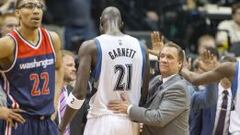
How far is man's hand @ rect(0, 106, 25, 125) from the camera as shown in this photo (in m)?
6.48

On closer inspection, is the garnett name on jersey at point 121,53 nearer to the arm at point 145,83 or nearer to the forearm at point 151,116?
the arm at point 145,83

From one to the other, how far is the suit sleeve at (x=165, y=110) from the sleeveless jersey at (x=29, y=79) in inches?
30.4

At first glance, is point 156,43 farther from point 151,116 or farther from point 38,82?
point 38,82

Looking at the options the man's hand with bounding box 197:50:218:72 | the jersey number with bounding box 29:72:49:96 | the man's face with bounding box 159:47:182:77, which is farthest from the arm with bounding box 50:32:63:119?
the man's hand with bounding box 197:50:218:72

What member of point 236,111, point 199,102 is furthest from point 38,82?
point 199,102

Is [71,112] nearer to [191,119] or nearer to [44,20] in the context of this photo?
[191,119]

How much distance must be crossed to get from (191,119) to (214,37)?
16.5 ft

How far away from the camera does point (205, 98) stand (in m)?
7.98

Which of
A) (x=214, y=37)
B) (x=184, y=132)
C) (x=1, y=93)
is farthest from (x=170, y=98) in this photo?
(x=214, y=37)

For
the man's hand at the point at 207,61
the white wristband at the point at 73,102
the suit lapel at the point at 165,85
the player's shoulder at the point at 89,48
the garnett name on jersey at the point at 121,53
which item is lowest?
the white wristband at the point at 73,102

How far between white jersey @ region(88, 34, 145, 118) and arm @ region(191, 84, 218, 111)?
1188 mm

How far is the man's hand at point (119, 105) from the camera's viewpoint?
687 centimetres

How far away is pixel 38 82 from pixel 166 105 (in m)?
1.13

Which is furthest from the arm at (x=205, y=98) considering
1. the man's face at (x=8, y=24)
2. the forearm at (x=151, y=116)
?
the man's face at (x=8, y=24)
